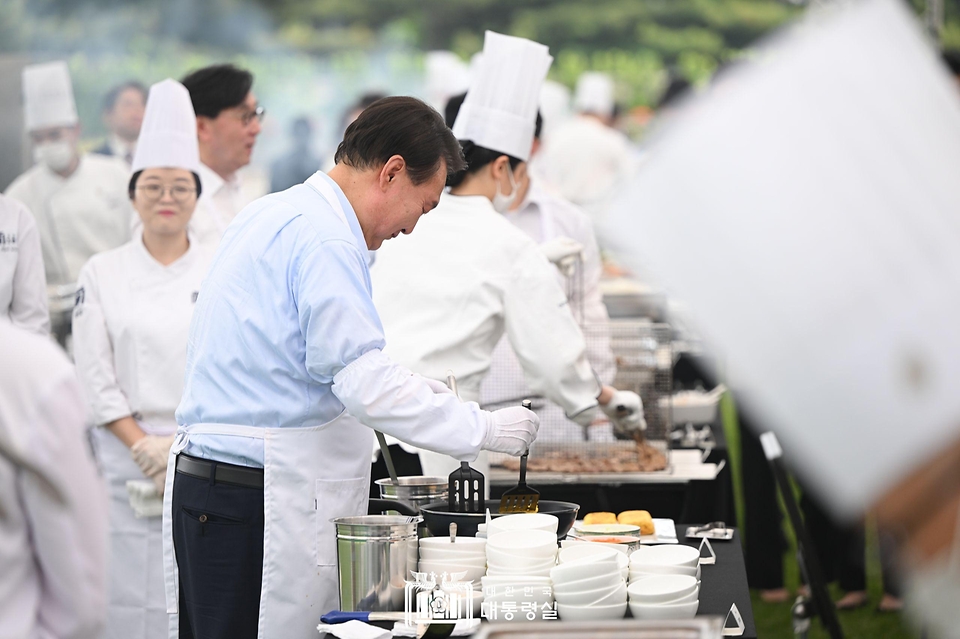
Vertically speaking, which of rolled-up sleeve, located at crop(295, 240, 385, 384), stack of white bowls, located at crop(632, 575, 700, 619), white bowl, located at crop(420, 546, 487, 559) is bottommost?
stack of white bowls, located at crop(632, 575, 700, 619)

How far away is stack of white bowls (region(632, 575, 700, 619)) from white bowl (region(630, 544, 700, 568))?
0.25 feet

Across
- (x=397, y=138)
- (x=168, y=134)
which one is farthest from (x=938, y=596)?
(x=168, y=134)

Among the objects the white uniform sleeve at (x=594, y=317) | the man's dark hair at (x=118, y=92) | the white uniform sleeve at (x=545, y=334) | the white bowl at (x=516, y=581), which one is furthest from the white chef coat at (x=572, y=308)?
the man's dark hair at (x=118, y=92)

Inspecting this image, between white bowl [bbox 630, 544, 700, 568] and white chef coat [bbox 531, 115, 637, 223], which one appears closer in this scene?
white bowl [bbox 630, 544, 700, 568]

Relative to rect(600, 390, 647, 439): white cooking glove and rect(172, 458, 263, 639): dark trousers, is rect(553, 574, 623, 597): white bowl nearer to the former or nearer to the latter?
rect(172, 458, 263, 639): dark trousers

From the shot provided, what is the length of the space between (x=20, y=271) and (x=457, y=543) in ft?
5.79

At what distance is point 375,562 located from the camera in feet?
5.46

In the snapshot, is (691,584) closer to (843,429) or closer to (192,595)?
(192,595)

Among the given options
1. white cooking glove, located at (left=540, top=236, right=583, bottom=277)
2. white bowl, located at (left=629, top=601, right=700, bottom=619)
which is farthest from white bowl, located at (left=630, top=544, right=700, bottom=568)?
white cooking glove, located at (left=540, top=236, right=583, bottom=277)

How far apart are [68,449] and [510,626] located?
545 millimetres

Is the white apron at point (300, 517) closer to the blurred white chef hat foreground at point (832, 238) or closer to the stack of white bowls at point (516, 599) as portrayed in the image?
the stack of white bowls at point (516, 599)

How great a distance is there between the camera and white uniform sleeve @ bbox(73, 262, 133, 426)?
9.18 ft

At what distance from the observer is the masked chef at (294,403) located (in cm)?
173

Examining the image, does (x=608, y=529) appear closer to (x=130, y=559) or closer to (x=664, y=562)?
(x=664, y=562)
